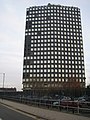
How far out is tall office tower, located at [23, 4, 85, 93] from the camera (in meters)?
154

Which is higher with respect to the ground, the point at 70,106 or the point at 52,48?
the point at 52,48

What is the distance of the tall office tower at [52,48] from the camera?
154m

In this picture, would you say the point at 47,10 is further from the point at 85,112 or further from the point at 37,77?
the point at 85,112

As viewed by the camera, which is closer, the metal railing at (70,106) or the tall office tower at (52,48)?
the metal railing at (70,106)

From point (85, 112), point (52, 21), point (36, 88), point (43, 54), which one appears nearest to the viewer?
point (85, 112)

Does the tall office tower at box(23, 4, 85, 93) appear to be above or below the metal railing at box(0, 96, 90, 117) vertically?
above

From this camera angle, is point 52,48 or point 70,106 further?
point 52,48

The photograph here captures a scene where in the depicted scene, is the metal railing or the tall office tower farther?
the tall office tower

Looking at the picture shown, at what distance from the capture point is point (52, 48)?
6270 inches

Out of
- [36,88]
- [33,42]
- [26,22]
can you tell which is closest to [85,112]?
[36,88]

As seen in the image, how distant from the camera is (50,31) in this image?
165375 millimetres

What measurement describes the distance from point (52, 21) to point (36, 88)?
51.0 meters

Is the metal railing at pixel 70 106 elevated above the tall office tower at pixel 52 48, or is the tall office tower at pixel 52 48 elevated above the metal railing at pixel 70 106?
the tall office tower at pixel 52 48

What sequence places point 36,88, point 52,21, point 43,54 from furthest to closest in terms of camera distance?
1. point 52,21
2. point 43,54
3. point 36,88
